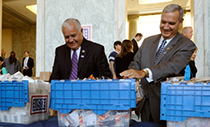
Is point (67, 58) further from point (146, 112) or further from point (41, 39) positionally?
point (41, 39)

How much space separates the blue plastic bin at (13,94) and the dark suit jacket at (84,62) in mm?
674

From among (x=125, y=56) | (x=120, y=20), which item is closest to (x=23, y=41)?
(x=120, y=20)

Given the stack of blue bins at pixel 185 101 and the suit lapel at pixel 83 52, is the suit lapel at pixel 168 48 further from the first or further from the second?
the suit lapel at pixel 83 52

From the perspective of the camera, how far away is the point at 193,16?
20.2 feet

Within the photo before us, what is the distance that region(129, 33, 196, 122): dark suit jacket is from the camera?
5.56 ft

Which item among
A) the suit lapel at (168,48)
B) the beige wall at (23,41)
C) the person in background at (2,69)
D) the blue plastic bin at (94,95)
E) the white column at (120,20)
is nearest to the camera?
the blue plastic bin at (94,95)

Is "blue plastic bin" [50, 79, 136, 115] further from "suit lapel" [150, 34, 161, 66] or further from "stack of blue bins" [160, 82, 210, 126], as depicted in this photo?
"suit lapel" [150, 34, 161, 66]

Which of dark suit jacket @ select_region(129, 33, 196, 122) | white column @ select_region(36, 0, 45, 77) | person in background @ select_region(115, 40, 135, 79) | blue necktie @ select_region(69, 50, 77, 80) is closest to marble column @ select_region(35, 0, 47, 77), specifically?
white column @ select_region(36, 0, 45, 77)

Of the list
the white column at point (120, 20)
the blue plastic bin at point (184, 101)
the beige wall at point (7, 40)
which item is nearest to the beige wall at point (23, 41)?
the beige wall at point (7, 40)

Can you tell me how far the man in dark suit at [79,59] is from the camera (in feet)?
6.93

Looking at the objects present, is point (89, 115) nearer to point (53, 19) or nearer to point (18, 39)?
point (53, 19)

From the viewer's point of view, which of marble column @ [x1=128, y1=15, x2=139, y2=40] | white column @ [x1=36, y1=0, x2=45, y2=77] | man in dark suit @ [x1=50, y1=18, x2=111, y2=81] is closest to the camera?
man in dark suit @ [x1=50, y1=18, x2=111, y2=81]

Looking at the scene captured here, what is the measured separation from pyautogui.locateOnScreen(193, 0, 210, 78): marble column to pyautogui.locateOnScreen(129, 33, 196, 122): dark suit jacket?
14.3 ft

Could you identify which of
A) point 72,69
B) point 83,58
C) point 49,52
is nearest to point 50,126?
point 72,69
